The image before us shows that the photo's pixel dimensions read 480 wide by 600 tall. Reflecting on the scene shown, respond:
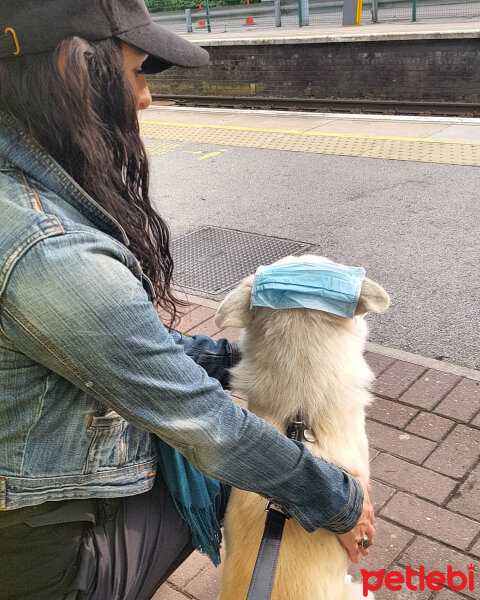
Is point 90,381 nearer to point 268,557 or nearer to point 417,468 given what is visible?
point 268,557

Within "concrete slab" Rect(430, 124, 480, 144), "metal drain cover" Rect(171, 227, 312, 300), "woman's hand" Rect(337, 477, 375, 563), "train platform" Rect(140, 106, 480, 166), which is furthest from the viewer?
"concrete slab" Rect(430, 124, 480, 144)

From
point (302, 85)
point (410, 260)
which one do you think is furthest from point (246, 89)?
point (410, 260)

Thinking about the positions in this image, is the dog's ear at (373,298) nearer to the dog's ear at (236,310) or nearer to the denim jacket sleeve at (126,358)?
the dog's ear at (236,310)

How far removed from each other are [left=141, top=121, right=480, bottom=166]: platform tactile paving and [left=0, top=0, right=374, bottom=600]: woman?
6.83 meters

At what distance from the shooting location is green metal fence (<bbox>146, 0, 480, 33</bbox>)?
71.0 feet

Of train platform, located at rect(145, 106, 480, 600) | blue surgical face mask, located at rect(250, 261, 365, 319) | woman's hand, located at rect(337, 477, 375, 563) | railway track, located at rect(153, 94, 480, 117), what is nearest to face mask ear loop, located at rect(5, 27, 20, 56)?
blue surgical face mask, located at rect(250, 261, 365, 319)

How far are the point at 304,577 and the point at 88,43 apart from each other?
5.05 feet

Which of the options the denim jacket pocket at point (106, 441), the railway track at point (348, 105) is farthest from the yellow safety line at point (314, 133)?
the denim jacket pocket at point (106, 441)

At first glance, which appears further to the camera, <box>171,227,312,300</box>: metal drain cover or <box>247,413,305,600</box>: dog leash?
<box>171,227,312,300</box>: metal drain cover

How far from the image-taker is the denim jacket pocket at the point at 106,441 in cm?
158

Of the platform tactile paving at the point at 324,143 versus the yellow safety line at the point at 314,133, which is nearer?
the platform tactile paving at the point at 324,143

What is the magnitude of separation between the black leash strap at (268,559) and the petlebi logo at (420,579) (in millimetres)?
968

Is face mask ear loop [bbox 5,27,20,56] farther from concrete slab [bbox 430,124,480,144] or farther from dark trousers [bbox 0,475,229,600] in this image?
concrete slab [bbox 430,124,480,144]

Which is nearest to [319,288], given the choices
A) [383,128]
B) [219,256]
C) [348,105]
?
[219,256]
